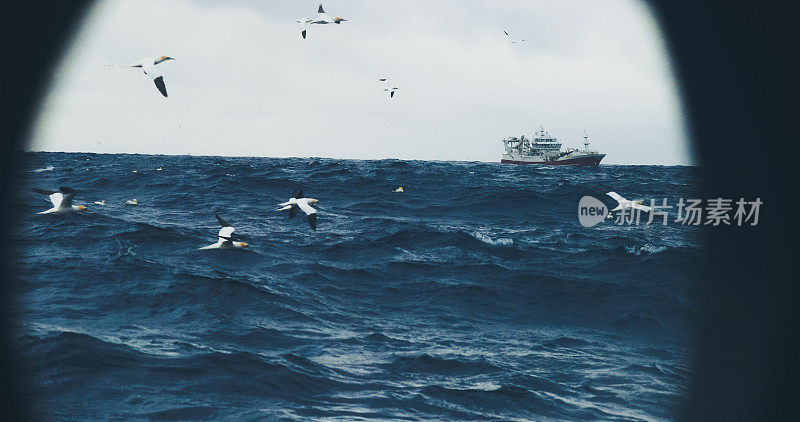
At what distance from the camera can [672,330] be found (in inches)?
529

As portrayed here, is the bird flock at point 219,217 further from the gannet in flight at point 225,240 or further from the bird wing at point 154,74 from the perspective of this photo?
the bird wing at point 154,74

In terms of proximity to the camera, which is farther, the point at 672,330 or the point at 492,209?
the point at 492,209

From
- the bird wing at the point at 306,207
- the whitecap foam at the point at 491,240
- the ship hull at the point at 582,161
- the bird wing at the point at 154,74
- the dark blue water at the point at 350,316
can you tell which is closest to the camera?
the dark blue water at the point at 350,316

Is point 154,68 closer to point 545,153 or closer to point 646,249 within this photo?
point 646,249

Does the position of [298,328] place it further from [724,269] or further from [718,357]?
[724,269]

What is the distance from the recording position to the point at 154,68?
1362cm

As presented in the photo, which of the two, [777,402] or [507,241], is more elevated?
[507,241]

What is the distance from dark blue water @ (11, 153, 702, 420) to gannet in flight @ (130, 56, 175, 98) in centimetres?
451

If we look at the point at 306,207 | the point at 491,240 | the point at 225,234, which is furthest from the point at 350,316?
the point at 491,240

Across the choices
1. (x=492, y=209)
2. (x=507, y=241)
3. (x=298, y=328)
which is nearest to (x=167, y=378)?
(x=298, y=328)

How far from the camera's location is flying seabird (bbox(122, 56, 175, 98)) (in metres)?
13.2

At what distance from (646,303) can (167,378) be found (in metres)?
11.6

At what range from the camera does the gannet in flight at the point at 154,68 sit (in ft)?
43.3

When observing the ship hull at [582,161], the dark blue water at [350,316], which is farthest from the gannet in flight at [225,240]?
the ship hull at [582,161]
